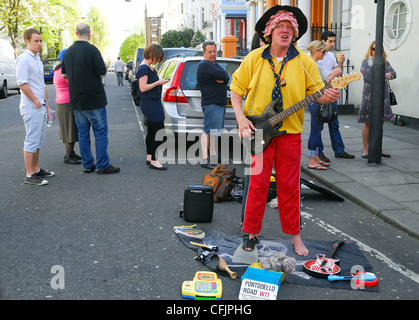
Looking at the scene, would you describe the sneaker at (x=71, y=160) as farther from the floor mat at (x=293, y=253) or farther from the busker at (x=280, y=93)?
the busker at (x=280, y=93)

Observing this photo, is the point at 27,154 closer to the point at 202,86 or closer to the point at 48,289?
the point at 202,86

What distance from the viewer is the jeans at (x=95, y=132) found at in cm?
725

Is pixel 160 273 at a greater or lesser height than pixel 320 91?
lesser

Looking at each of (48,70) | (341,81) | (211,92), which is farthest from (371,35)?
(48,70)

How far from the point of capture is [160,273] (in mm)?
3812

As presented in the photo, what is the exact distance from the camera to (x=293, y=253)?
4258 millimetres

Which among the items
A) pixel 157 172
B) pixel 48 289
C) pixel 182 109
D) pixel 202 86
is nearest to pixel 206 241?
pixel 48 289

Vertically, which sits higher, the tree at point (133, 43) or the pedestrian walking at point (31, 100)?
the tree at point (133, 43)

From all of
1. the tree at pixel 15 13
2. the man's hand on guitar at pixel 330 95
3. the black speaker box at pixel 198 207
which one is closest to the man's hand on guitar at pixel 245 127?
the man's hand on guitar at pixel 330 95

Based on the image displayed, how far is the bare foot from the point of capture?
4.20 m

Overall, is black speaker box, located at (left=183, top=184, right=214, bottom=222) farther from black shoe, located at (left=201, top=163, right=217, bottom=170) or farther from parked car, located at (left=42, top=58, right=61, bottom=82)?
parked car, located at (left=42, top=58, right=61, bottom=82)

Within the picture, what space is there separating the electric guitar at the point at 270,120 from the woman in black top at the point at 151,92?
336 cm

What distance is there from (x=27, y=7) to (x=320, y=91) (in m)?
34.5

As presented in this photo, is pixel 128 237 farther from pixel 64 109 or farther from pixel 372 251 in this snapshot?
pixel 64 109
